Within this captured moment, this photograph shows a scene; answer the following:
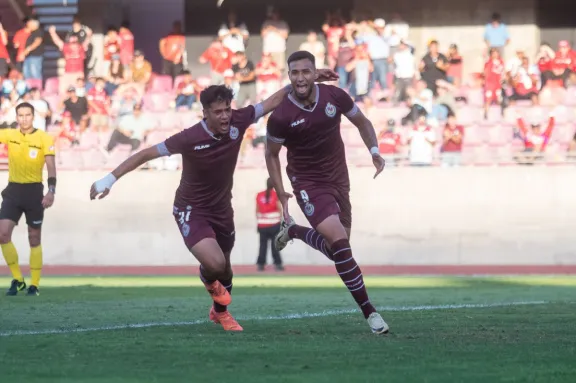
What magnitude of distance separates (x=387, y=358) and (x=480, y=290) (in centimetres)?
926

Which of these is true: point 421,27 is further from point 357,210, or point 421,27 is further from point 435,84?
point 357,210

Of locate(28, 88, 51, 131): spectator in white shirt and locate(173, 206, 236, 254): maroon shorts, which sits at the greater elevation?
locate(28, 88, 51, 131): spectator in white shirt

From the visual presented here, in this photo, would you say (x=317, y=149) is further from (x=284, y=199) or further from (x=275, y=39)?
(x=275, y=39)

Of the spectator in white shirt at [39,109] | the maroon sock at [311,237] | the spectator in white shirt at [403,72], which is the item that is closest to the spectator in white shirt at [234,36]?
the spectator in white shirt at [403,72]

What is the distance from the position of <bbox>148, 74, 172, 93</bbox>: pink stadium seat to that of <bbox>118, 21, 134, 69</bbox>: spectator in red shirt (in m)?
0.71

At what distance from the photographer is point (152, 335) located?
905 cm

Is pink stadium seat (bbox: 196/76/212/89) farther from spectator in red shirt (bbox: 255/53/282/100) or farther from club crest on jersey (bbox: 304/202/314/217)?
club crest on jersey (bbox: 304/202/314/217)

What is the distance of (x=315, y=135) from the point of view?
32.7 feet

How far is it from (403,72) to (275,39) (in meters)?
3.56

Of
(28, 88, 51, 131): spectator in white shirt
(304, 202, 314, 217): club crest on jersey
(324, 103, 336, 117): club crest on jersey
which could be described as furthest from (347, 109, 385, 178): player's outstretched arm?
(28, 88, 51, 131): spectator in white shirt

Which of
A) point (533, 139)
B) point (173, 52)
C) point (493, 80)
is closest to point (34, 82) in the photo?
point (173, 52)

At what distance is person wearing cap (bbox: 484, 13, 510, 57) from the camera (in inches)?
1096

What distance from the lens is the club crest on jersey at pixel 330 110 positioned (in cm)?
987

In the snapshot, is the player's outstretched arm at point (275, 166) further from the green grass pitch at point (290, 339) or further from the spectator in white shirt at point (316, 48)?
the spectator in white shirt at point (316, 48)
